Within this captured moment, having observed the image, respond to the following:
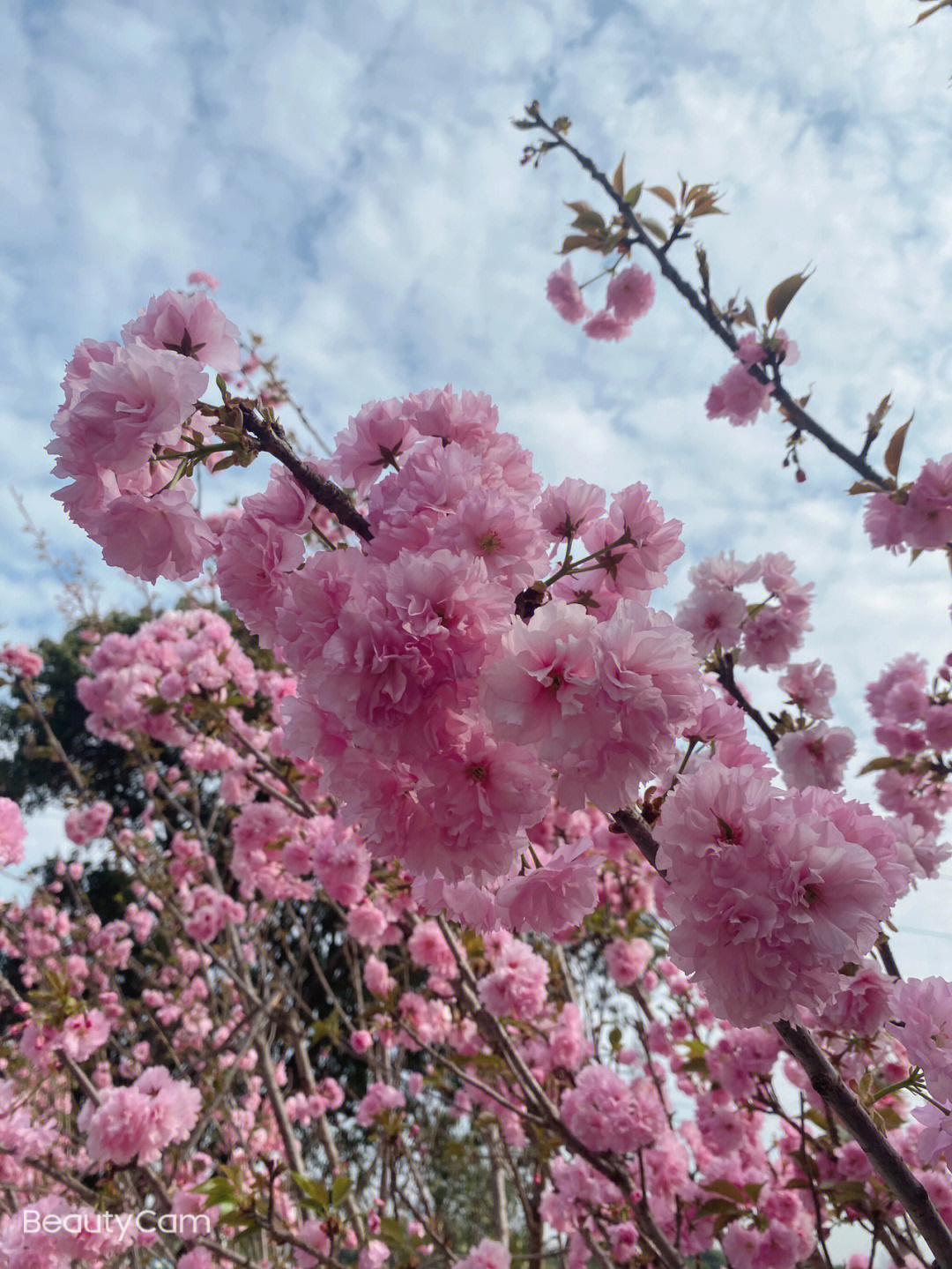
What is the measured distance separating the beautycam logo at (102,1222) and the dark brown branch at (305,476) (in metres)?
2.80

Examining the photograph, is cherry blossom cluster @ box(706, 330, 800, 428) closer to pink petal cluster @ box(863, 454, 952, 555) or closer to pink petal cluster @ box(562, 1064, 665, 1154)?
pink petal cluster @ box(863, 454, 952, 555)

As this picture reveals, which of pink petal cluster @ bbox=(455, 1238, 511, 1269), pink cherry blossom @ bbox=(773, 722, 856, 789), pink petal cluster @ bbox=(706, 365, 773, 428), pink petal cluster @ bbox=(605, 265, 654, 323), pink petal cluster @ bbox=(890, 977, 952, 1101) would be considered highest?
pink petal cluster @ bbox=(605, 265, 654, 323)

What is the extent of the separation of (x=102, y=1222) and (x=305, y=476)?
10.5 feet

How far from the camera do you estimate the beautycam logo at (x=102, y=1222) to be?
2.66m

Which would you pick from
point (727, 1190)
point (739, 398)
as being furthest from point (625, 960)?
point (739, 398)

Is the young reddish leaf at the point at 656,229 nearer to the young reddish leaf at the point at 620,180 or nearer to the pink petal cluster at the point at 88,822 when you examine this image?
the young reddish leaf at the point at 620,180

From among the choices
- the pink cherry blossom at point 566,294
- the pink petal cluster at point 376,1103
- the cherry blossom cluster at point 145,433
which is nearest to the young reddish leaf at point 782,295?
the pink cherry blossom at point 566,294

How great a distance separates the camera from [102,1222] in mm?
2766

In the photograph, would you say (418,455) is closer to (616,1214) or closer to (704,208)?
(704,208)

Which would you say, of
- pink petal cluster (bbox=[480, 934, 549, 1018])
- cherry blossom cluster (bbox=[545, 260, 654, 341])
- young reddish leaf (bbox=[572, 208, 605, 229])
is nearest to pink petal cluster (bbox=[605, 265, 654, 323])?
cherry blossom cluster (bbox=[545, 260, 654, 341])

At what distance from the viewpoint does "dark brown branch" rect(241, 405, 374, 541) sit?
47.1 inches

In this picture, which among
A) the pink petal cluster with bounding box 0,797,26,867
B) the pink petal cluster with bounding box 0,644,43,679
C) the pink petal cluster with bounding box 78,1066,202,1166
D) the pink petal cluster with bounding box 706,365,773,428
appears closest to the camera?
the pink petal cluster with bounding box 78,1066,202,1166

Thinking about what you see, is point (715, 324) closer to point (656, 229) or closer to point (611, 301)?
point (656, 229)

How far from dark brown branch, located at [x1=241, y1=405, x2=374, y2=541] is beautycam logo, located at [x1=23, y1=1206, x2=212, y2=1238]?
9.19ft
